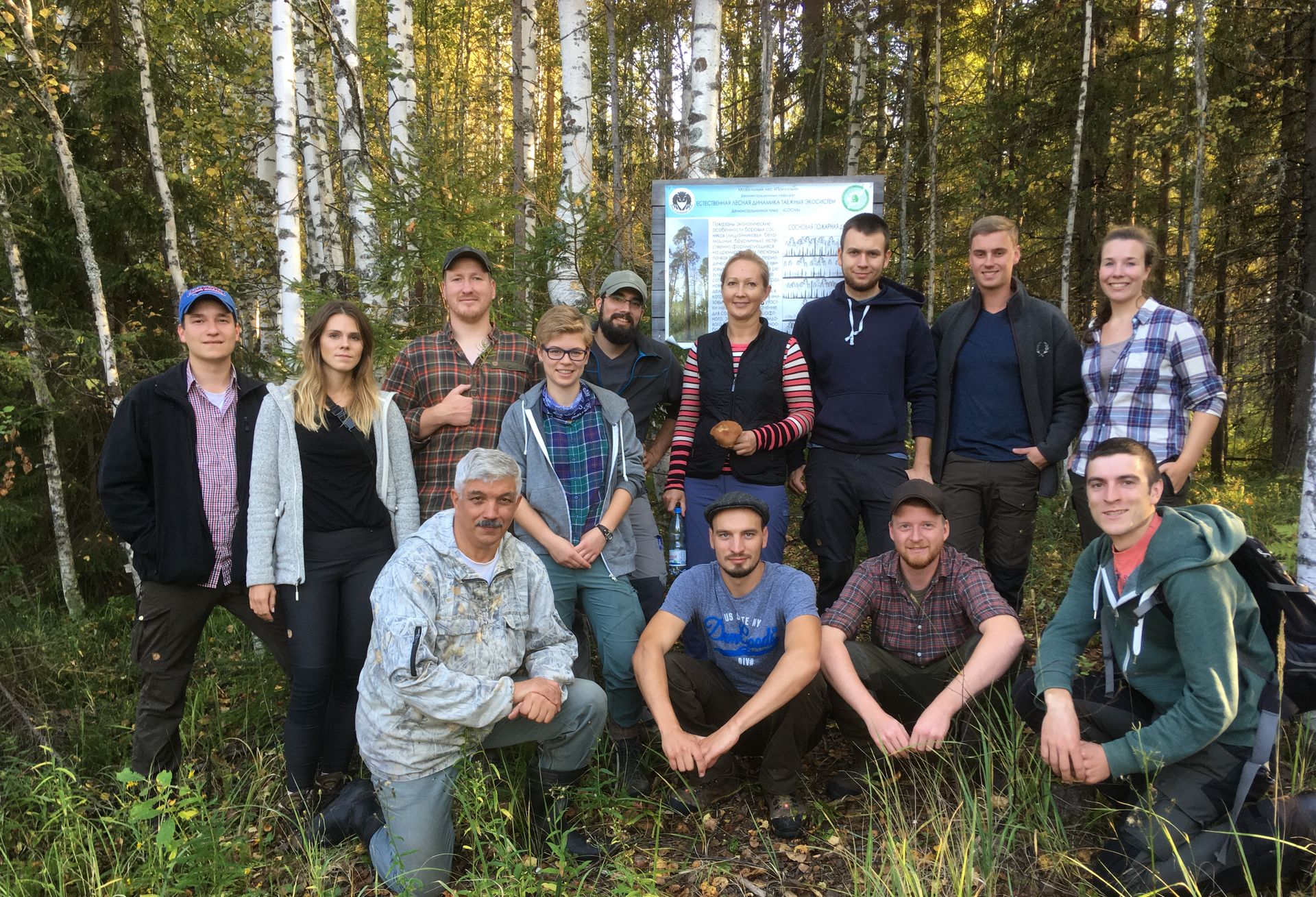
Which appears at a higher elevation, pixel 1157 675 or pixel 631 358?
pixel 631 358

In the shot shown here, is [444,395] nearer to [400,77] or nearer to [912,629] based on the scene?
[912,629]

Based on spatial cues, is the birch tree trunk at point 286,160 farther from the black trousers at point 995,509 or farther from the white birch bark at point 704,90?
the black trousers at point 995,509

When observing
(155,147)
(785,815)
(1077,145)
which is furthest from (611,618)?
(1077,145)

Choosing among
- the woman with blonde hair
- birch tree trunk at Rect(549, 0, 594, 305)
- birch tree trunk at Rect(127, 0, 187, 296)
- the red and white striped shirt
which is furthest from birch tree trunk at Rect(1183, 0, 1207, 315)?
birch tree trunk at Rect(127, 0, 187, 296)

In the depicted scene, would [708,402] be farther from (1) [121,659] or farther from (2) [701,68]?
(1) [121,659]

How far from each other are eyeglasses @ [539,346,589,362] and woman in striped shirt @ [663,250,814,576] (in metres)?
0.81

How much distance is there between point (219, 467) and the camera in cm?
390

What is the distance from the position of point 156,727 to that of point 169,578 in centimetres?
74

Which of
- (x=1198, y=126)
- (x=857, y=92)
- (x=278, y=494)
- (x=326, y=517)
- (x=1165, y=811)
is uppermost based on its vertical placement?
(x=857, y=92)

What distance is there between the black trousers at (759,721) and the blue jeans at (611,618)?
1.07 feet

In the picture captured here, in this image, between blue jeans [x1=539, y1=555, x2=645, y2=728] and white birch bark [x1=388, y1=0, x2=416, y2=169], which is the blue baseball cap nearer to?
blue jeans [x1=539, y1=555, x2=645, y2=728]

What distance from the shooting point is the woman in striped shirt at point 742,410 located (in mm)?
4430

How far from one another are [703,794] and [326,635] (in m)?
1.92

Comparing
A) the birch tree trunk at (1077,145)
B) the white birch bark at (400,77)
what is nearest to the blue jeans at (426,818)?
the white birch bark at (400,77)
